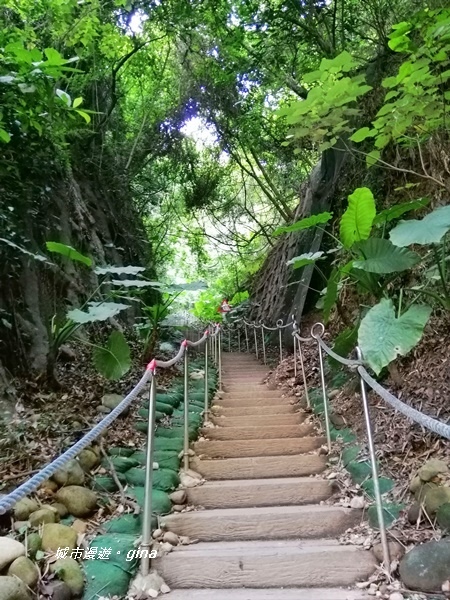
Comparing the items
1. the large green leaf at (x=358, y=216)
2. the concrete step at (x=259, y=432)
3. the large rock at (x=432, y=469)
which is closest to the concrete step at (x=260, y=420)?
the concrete step at (x=259, y=432)

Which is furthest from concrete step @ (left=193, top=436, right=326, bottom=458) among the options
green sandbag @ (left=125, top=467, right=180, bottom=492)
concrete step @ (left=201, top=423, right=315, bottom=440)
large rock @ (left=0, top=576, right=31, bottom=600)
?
large rock @ (left=0, top=576, right=31, bottom=600)

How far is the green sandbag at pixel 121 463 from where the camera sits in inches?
113

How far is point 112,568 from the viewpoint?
80.4 inches

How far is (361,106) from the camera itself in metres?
5.73

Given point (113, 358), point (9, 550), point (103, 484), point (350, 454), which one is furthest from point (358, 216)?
point (9, 550)

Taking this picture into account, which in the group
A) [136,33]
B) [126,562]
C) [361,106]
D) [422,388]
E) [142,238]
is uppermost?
[136,33]

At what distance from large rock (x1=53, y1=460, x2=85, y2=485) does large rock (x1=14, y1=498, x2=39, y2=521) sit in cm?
25

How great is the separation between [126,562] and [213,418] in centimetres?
215

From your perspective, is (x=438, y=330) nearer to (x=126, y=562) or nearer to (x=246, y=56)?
(x=126, y=562)

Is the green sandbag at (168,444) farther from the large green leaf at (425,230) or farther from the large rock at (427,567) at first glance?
the large green leaf at (425,230)

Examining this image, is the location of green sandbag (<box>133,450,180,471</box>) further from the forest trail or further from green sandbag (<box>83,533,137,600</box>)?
green sandbag (<box>83,533,137,600</box>)

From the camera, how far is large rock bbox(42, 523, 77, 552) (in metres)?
2.05

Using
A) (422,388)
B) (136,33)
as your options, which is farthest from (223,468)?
(136,33)

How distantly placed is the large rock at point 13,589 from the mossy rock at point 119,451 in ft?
4.39
